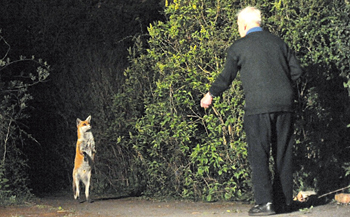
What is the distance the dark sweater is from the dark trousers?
0.43 ft

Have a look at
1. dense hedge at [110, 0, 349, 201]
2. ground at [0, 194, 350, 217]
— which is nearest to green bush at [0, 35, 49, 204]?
ground at [0, 194, 350, 217]

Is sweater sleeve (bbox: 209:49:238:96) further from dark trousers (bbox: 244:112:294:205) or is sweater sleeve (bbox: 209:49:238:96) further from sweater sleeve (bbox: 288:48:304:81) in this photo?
sweater sleeve (bbox: 288:48:304:81)

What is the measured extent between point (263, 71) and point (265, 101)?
0.32 m

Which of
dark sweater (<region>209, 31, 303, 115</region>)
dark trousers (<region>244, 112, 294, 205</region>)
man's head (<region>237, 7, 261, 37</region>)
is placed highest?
man's head (<region>237, 7, 261, 37</region>)

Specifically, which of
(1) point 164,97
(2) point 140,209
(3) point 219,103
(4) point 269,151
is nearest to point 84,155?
(2) point 140,209

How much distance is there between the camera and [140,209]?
9734 mm

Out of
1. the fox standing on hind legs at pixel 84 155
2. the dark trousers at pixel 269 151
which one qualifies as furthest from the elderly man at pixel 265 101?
the fox standing on hind legs at pixel 84 155

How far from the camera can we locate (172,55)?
10602mm

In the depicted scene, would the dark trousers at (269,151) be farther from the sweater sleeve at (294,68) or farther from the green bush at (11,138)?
the green bush at (11,138)

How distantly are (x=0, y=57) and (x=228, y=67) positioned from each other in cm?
618

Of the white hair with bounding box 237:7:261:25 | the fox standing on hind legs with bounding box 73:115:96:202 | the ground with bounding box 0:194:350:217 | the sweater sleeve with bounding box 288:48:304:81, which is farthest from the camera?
the fox standing on hind legs with bounding box 73:115:96:202

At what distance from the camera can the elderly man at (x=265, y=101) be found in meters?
7.46

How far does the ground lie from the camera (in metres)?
8.53

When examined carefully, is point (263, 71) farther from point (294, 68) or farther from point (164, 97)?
point (164, 97)
